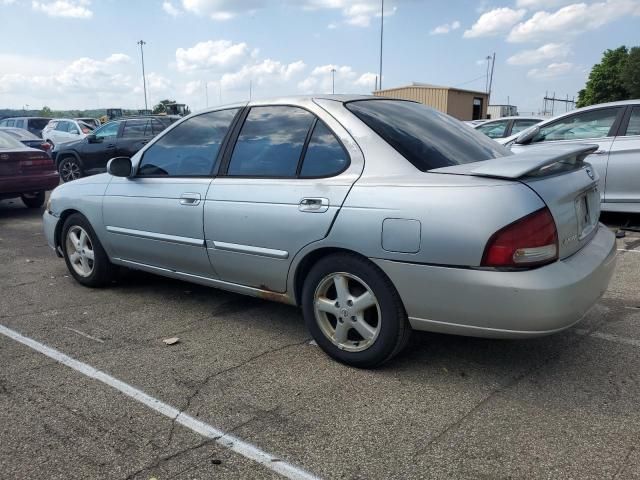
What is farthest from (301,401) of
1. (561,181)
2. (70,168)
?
(70,168)

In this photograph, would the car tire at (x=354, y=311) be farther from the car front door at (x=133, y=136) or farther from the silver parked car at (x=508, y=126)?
the car front door at (x=133, y=136)

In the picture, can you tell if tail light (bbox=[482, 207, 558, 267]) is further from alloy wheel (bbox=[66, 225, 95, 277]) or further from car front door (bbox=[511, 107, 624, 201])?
car front door (bbox=[511, 107, 624, 201])

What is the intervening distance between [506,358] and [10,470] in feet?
8.70

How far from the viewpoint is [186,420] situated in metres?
2.78

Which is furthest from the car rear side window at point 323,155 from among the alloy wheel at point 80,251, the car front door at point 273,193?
the alloy wheel at point 80,251

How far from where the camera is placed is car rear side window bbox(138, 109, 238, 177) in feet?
13.2

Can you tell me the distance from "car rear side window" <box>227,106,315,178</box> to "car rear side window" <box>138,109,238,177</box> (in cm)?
21

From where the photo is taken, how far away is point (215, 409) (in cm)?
288

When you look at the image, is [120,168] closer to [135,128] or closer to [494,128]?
[494,128]

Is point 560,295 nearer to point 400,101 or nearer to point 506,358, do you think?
point 506,358

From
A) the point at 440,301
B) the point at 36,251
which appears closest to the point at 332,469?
the point at 440,301

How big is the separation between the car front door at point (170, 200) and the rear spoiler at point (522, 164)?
5.67 feet

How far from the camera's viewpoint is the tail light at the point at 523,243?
266 centimetres

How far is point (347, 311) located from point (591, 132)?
5.46m
